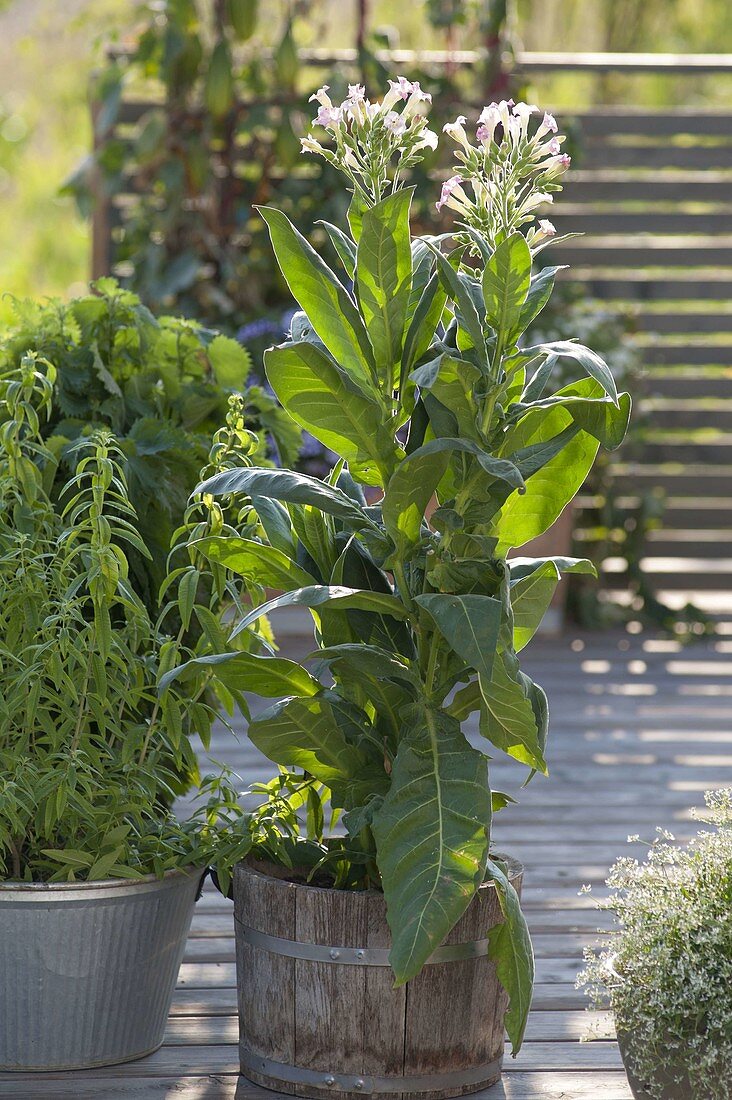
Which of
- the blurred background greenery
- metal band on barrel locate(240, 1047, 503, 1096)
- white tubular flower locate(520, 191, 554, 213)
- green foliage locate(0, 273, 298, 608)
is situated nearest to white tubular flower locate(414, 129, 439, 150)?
white tubular flower locate(520, 191, 554, 213)

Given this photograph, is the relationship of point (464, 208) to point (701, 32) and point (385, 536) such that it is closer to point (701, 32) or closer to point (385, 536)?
point (385, 536)

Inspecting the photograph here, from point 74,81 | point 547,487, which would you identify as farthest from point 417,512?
point 74,81

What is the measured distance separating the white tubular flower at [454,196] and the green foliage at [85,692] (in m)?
0.38

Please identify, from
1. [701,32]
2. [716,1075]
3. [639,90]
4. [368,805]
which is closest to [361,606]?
[368,805]

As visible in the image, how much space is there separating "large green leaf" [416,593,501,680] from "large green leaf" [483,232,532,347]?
280mm

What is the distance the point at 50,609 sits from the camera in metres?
1.60

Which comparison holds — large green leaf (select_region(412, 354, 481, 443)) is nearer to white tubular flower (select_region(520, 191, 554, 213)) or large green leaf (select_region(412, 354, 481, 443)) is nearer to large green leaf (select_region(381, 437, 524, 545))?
Result: large green leaf (select_region(381, 437, 524, 545))

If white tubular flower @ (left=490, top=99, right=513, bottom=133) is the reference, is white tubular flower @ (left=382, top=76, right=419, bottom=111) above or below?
above

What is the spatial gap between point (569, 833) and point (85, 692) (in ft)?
4.28

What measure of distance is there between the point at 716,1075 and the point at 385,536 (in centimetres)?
64

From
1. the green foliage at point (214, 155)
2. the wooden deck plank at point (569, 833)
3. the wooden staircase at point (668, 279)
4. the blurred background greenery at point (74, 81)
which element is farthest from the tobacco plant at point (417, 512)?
the blurred background greenery at point (74, 81)

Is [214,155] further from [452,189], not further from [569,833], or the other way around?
[452,189]

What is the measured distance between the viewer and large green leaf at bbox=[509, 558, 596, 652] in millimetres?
1594

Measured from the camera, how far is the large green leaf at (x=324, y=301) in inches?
59.1
